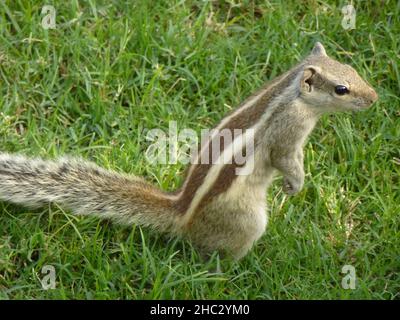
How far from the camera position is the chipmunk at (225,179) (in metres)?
4.71

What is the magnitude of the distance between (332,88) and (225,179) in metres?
0.74

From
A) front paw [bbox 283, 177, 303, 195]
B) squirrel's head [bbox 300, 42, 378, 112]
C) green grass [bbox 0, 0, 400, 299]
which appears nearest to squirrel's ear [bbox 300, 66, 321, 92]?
squirrel's head [bbox 300, 42, 378, 112]

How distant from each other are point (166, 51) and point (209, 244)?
1.62 metres

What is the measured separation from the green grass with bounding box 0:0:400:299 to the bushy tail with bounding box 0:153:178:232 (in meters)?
0.11

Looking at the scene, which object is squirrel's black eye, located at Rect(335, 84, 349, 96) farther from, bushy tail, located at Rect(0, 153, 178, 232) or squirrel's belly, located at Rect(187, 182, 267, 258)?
bushy tail, located at Rect(0, 153, 178, 232)

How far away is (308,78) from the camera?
15.5 feet

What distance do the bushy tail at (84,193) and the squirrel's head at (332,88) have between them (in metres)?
0.93

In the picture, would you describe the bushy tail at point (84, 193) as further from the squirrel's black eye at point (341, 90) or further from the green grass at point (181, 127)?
the squirrel's black eye at point (341, 90)

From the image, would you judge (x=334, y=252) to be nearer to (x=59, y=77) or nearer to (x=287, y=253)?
(x=287, y=253)

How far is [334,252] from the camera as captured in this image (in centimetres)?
501

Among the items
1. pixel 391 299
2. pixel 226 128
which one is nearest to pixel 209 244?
pixel 226 128

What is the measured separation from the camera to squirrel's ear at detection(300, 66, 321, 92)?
15.4 ft

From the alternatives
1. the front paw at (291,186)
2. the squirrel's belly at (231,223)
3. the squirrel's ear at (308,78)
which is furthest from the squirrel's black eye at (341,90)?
the squirrel's belly at (231,223)

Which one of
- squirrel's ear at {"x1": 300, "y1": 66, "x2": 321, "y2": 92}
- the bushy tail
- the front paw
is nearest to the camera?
squirrel's ear at {"x1": 300, "y1": 66, "x2": 321, "y2": 92}
